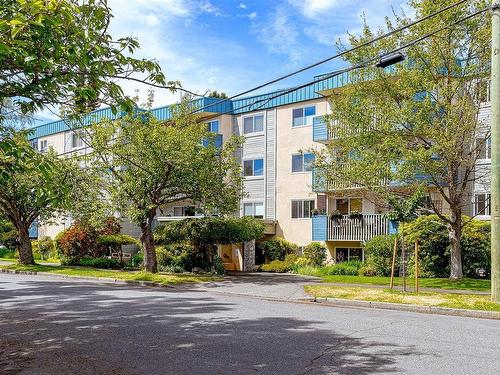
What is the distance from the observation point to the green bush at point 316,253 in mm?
30672

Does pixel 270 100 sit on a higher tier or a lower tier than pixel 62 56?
higher

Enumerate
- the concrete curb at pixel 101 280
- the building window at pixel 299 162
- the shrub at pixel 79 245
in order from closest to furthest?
1. the concrete curb at pixel 101 280
2. the building window at pixel 299 162
3. the shrub at pixel 79 245

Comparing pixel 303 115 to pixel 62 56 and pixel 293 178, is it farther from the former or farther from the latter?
pixel 62 56

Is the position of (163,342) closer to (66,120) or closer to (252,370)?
(252,370)

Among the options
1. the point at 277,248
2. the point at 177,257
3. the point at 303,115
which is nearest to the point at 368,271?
the point at 277,248

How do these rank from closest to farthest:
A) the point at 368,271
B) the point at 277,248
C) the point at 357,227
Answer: the point at 368,271 < the point at 357,227 < the point at 277,248

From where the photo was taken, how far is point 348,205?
32000 millimetres

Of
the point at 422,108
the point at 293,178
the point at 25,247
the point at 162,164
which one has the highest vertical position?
the point at 422,108

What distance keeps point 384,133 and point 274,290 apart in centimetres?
682

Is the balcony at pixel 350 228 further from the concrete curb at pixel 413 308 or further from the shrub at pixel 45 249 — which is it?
the shrub at pixel 45 249

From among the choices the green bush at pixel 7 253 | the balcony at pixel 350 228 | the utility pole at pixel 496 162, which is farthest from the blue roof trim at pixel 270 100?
the utility pole at pixel 496 162

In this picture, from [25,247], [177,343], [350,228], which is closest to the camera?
[177,343]

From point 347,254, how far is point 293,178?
5834 millimetres

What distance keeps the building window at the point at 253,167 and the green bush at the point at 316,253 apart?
22.0ft
